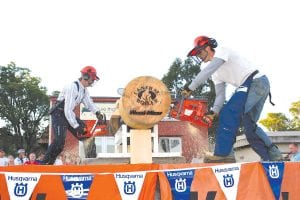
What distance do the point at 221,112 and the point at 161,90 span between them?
171cm

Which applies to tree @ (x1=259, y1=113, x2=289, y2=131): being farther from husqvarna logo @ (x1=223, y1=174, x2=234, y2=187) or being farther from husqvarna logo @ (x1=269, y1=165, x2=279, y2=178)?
husqvarna logo @ (x1=223, y1=174, x2=234, y2=187)

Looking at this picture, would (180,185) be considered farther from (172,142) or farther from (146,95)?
(172,142)

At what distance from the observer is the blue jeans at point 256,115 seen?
231 inches

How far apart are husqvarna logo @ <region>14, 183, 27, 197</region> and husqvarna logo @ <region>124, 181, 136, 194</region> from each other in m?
1.14

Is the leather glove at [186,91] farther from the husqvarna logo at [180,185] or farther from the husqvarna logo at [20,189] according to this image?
the husqvarna logo at [20,189]

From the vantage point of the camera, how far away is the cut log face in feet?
24.1

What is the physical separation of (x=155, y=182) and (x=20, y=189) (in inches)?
61.3

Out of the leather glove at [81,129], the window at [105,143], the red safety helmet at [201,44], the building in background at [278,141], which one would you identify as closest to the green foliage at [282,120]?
the window at [105,143]

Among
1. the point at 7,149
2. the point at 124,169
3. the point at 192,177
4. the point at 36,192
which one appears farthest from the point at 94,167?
the point at 7,149

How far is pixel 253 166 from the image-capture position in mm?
5555

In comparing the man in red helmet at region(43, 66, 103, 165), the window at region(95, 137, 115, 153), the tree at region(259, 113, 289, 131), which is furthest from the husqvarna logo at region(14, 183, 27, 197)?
the tree at region(259, 113, 289, 131)

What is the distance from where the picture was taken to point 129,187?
18.7 feet

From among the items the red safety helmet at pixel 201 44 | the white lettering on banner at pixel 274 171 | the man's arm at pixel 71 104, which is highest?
the red safety helmet at pixel 201 44

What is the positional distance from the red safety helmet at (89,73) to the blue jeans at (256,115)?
225 cm
